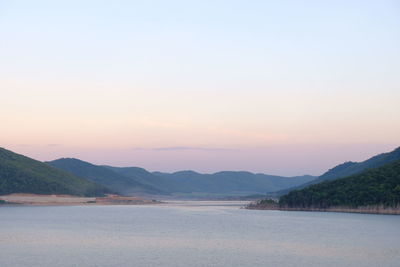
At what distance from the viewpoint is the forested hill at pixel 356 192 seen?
148 meters

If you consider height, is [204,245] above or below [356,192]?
below

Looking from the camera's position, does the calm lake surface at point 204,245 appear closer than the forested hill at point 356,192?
Yes

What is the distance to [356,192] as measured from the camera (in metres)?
157

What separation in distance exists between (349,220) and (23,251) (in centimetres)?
7540

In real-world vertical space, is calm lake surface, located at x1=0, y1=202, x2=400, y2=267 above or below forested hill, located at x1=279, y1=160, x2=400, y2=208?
below

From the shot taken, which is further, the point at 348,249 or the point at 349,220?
the point at 349,220

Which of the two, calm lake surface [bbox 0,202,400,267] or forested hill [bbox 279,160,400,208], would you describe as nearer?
calm lake surface [bbox 0,202,400,267]

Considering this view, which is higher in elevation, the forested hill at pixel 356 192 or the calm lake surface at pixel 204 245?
the forested hill at pixel 356 192

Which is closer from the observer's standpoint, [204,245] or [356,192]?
[204,245]

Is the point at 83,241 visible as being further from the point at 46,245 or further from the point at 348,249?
the point at 348,249

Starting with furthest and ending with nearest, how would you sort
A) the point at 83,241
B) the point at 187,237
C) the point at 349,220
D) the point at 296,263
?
the point at 349,220, the point at 187,237, the point at 83,241, the point at 296,263

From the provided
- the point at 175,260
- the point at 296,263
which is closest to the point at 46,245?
the point at 175,260

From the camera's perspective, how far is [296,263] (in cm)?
6378

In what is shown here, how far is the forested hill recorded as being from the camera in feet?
487
